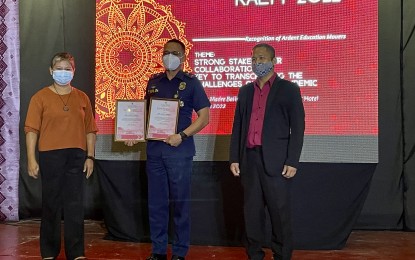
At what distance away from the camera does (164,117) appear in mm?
3652

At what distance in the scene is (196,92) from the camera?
12.2ft

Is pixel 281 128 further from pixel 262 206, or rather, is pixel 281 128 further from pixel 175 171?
pixel 175 171

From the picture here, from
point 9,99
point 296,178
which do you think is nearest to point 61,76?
point 296,178

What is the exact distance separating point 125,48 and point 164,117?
121 cm

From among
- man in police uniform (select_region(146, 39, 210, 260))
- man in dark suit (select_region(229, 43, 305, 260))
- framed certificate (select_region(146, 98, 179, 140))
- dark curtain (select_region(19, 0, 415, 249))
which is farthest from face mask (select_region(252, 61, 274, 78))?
dark curtain (select_region(19, 0, 415, 249))

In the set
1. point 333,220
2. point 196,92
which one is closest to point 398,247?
point 333,220

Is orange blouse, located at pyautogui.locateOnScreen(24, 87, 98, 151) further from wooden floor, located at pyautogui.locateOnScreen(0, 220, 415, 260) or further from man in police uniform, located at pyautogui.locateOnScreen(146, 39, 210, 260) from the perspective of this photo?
wooden floor, located at pyautogui.locateOnScreen(0, 220, 415, 260)

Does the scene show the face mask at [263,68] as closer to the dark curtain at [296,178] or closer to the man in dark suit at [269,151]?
the man in dark suit at [269,151]

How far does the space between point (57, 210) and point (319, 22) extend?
2481 mm

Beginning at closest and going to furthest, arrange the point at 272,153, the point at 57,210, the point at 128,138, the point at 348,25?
the point at 272,153 < the point at 57,210 < the point at 128,138 < the point at 348,25

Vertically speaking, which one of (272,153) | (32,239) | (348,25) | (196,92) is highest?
(348,25)

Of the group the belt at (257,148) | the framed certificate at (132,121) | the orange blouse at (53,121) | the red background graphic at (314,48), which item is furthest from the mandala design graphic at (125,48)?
the belt at (257,148)

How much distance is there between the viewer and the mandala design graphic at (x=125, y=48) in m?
4.59

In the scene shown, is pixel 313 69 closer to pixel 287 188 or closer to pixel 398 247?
pixel 287 188
